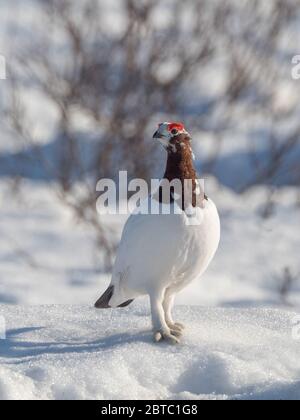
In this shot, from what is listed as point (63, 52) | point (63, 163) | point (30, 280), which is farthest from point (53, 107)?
point (30, 280)

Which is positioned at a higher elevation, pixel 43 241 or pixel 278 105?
pixel 278 105

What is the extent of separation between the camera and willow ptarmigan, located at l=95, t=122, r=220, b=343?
3154 mm

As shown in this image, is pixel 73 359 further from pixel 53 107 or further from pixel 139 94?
pixel 53 107

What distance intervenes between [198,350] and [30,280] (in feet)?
10.5

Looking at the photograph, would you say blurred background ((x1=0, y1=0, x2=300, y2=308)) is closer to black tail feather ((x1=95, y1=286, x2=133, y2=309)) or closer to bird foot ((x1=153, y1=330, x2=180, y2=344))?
black tail feather ((x1=95, y1=286, x2=133, y2=309))

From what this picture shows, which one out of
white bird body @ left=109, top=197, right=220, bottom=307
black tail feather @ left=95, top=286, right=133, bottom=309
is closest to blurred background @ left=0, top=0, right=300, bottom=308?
black tail feather @ left=95, top=286, right=133, bottom=309

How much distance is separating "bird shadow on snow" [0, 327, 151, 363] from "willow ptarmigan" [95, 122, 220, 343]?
0.10 metres

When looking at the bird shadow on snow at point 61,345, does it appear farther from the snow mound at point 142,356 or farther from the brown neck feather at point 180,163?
the brown neck feather at point 180,163

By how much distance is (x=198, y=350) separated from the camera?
3.21 metres

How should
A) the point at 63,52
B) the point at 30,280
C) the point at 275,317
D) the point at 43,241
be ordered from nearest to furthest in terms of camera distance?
the point at 275,317 < the point at 30,280 < the point at 43,241 < the point at 63,52

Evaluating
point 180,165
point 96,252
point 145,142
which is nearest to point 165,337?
point 180,165

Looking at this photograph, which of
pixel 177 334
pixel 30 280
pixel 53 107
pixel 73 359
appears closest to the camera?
pixel 73 359

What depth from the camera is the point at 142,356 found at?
3109mm

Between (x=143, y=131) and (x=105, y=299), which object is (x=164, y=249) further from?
(x=143, y=131)
